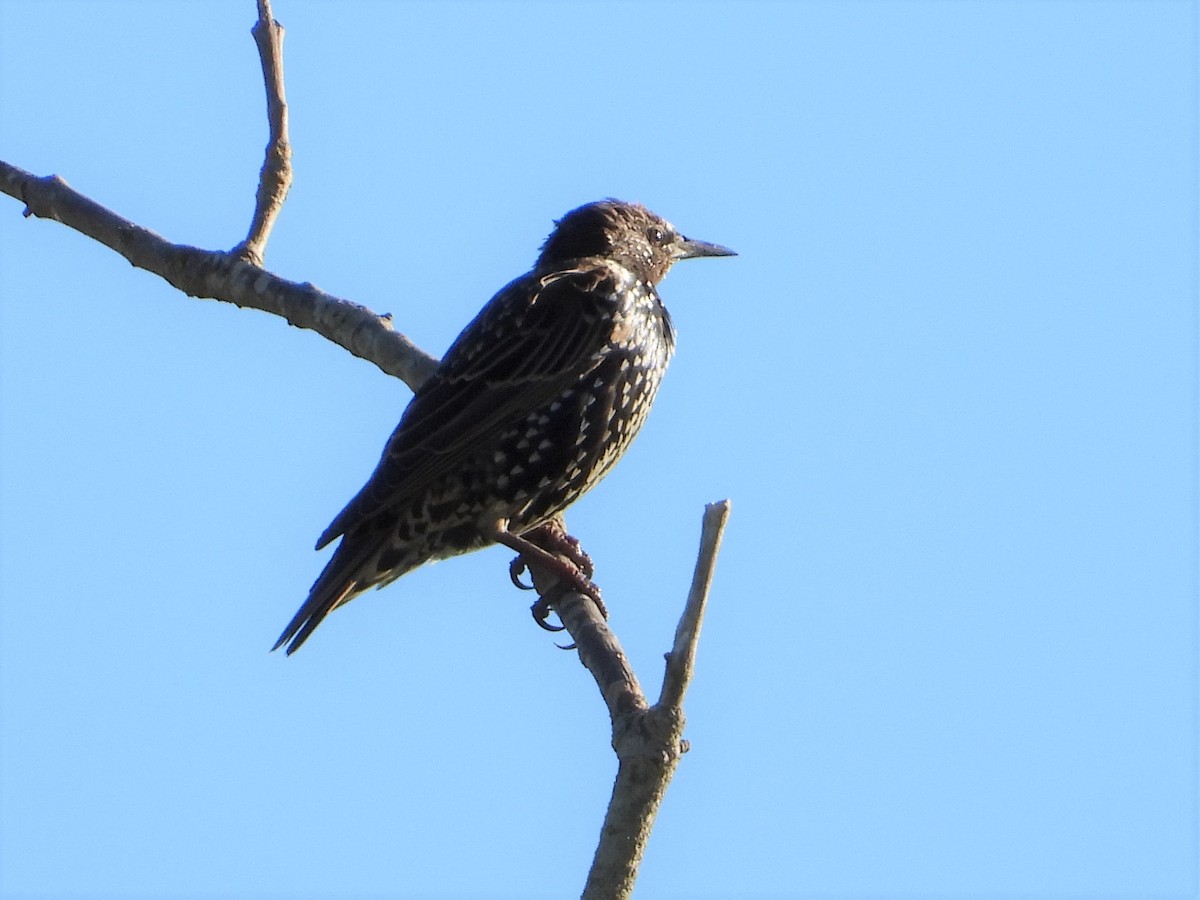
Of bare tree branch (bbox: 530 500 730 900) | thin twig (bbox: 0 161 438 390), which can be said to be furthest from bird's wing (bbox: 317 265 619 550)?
bare tree branch (bbox: 530 500 730 900)

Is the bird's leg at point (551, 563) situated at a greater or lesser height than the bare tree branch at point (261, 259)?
lesser

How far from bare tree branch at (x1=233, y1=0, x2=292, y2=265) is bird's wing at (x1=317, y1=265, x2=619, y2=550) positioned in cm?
87

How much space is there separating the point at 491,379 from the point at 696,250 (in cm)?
177

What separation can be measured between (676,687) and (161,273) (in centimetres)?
359

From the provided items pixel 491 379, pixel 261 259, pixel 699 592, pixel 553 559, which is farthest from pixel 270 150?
pixel 699 592

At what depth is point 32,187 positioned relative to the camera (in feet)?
22.6

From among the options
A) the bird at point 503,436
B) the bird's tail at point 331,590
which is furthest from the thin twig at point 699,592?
the bird's tail at point 331,590

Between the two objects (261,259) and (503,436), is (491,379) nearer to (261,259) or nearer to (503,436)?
(503,436)

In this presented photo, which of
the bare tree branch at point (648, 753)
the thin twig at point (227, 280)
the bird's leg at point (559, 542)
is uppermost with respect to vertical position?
the thin twig at point (227, 280)

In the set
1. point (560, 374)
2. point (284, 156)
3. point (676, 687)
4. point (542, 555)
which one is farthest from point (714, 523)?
point (284, 156)

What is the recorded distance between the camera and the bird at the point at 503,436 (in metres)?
6.58

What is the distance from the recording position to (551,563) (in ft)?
20.7

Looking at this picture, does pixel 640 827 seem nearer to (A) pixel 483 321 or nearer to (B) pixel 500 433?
(B) pixel 500 433

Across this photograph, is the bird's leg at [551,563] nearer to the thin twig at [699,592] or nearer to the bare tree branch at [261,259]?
the bare tree branch at [261,259]
